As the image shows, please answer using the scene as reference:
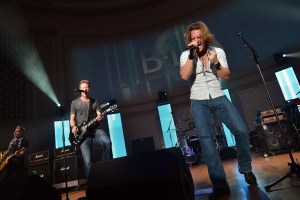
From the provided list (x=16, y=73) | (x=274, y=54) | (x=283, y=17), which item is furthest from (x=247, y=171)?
(x=16, y=73)

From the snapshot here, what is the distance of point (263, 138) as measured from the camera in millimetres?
5203

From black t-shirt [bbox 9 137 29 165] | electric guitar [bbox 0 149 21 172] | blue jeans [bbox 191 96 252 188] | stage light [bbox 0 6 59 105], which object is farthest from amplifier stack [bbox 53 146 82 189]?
blue jeans [bbox 191 96 252 188]

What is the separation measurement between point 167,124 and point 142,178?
279 inches

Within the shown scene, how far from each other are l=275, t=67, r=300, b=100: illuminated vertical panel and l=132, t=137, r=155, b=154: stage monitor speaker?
4559mm

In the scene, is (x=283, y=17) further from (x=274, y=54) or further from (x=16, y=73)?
(x=16, y=73)

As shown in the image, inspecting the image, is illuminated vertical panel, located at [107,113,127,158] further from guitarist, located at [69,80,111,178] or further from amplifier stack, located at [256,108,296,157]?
amplifier stack, located at [256,108,296,157]

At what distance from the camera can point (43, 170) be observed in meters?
5.70

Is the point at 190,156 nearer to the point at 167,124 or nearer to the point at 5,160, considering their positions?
the point at 167,124

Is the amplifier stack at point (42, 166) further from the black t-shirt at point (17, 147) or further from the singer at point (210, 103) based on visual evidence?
the singer at point (210, 103)

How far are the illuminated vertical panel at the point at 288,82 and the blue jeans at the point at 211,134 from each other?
20.0 feet

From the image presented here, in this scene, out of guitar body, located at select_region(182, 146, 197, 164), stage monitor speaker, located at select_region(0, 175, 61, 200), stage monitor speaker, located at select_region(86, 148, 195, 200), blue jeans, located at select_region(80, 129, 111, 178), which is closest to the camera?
stage monitor speaker, located at select_region(86, 148, 195, 200)

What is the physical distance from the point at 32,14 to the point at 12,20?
81cm

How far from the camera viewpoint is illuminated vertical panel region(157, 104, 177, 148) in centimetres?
823

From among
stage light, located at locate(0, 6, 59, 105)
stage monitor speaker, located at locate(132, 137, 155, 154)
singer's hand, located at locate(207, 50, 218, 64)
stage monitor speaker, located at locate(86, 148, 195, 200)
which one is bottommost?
stage monitor speaker, located at locate(86, 148, 195, 200)
